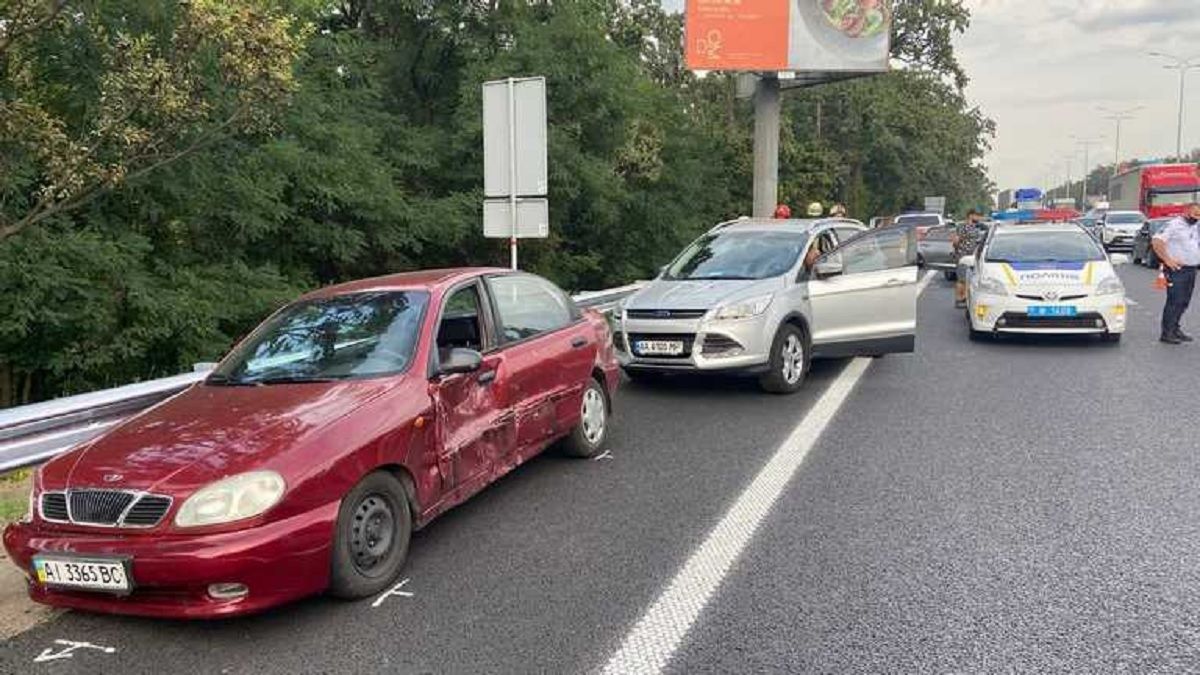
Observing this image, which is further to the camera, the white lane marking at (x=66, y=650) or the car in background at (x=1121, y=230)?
the car in background at (x=1121, y=230)

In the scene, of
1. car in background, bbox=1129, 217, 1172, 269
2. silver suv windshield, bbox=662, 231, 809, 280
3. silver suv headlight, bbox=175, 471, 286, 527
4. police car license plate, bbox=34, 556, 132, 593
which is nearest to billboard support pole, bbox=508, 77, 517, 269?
silver suv windshield, bbox=662, 231, 809, 280

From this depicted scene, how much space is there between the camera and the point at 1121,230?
33.8 metres

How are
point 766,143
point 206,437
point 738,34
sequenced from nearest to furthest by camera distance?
point 206,437 < point 738,34 < point 766,143

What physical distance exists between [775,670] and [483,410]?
2.33m

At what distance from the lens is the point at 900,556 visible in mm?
4508

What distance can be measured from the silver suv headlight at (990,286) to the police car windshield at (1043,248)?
49 cm

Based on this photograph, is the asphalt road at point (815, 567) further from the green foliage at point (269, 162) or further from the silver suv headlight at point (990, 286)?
the silver suv headlight at point (990, 286)

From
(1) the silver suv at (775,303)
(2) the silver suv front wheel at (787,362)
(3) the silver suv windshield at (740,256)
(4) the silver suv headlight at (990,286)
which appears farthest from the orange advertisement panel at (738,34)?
(2) the silver suv front wheel at (787,362)

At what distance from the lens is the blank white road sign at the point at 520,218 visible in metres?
9.55

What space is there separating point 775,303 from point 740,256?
1181 millimetres

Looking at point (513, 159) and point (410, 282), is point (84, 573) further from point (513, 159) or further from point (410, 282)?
point (513, 159)

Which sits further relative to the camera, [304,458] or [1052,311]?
[1052,311]

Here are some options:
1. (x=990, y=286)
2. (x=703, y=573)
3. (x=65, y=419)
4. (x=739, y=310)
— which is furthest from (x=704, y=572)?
Result: (x=990, y=286)

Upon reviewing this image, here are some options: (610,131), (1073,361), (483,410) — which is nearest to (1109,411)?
(1073,361)
